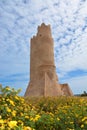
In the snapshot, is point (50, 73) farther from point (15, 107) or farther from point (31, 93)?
point (15, 107)

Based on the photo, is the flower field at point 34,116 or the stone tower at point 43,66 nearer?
the flower field at point 34,116

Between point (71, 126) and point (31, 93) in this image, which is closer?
point (71, 126)

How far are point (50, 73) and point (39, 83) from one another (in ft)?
4.69

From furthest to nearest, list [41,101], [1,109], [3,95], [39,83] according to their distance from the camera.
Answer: [39,83] < [41,101] < [3,95] < [1,109]

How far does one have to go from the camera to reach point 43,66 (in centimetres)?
2464

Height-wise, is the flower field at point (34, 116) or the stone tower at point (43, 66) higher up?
the stone tower at point (43, 66)

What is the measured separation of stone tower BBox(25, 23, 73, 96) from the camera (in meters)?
24.0

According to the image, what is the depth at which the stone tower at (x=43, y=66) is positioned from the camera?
24030mm

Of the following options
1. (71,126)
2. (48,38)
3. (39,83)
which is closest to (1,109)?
(71,126)

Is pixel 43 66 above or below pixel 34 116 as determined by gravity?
above

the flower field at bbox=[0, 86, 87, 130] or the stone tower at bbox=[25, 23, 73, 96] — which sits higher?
the stone tower at bbox=[25, 23, 73, 96]

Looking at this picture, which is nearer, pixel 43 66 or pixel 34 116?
pixel 34 116

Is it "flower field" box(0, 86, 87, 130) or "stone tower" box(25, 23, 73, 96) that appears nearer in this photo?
"flower field" box(0, 86, 87, 130)

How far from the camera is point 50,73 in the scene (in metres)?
24.8
